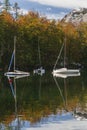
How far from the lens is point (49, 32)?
412ft

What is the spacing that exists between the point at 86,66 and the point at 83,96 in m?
94.5

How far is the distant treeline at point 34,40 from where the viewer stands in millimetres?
113500

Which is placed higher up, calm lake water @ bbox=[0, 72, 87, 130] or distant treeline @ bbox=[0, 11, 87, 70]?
calm lake water @ bbox=[0, 72, 87, 130]

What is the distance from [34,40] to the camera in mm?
120125

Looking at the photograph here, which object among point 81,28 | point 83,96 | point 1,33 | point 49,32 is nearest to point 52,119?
point 83,96

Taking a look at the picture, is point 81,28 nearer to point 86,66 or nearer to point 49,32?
point 86,66

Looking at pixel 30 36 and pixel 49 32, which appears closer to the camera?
pixel 30 36

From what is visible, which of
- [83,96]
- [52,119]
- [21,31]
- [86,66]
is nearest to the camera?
[52,119]

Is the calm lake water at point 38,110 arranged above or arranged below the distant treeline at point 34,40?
above

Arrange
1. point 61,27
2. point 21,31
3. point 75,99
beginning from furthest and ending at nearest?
point 61,27
point 21,31
point 75,99

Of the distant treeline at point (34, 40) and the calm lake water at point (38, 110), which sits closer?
the calm lake water at point (38, 110)

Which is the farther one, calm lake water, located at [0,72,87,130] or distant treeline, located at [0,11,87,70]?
distant treeline, located at [0,11,87,70]

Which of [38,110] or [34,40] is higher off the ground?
[38,110]

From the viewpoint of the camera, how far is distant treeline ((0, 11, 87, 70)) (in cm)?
11350
